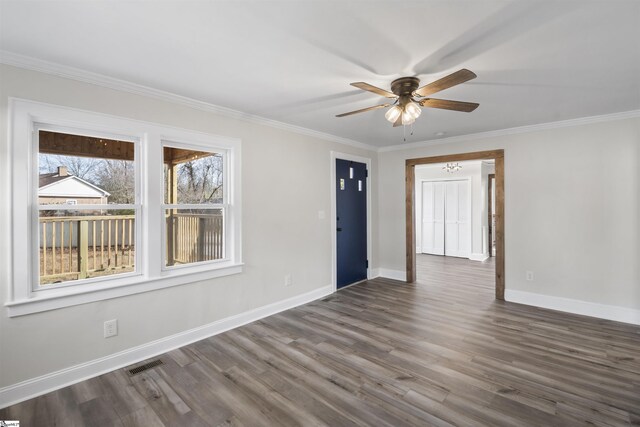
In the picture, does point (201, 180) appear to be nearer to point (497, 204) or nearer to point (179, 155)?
point (179, 155)

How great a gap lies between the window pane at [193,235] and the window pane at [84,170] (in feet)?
1.60

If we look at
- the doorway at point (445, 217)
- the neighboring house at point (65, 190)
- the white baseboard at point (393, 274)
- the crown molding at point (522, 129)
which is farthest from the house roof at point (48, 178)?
the doorway at point (445, 217)

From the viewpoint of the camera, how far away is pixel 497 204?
14.1ft

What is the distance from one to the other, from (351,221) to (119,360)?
3.53 meters

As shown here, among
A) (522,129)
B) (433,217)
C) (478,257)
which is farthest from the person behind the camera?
(433,217)

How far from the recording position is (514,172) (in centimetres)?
416

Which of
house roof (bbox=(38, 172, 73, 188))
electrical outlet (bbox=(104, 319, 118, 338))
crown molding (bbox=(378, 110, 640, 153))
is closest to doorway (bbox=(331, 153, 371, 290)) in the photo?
crown molding (bbox=(378, 110, 640, 153))

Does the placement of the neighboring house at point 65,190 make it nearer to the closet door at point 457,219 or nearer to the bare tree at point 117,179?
the bare tree at point 117,179

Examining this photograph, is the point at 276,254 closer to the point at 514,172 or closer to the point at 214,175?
the point at 214,175

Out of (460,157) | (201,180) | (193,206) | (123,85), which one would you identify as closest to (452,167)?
(460,157)

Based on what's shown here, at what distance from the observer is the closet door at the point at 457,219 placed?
7.44 meters

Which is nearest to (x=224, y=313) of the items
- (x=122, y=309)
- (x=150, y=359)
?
(x=150, y=359)

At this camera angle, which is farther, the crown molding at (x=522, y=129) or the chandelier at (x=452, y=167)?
the chandelier at (x=452, y=167)

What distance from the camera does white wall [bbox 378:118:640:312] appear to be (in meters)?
3.44
